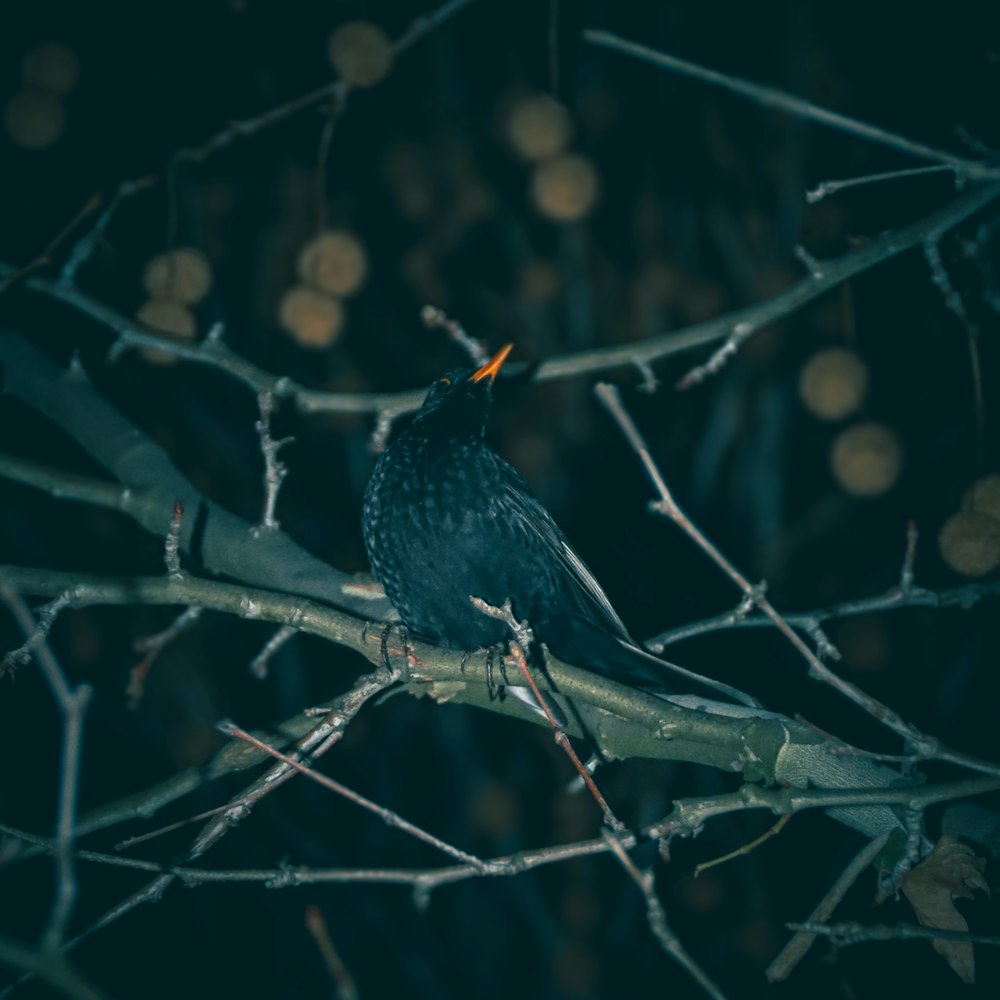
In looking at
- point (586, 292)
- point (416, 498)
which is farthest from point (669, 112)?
point (416, 498)

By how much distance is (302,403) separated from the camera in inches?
105

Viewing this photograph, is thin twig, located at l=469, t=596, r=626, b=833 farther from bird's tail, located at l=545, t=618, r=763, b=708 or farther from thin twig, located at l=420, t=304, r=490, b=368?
thin twig, located at l=420, t=304, r=490, b=368

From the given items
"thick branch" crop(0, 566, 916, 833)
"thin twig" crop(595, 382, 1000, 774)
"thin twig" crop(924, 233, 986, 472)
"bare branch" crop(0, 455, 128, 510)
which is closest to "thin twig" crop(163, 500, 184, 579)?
"thick branch" crop(0, 566, 916, 833)

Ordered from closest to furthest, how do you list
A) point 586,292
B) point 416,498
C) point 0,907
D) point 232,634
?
1. point 416,498
2. point 0,907
3. point 586,292
4. point 232,634

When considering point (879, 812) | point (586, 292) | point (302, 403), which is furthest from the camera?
point (586, 292)

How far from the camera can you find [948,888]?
176 centimetres

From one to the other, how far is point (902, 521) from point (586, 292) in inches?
94.2

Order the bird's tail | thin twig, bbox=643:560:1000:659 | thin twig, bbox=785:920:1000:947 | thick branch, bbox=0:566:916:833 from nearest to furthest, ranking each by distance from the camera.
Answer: thin twig, bbox=785:920:1000:947
thick branch, bbox=0:566:916:833
thin twig, bbox=643:560:1000:659
the bird's tail

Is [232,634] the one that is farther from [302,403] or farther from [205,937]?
[302,403]

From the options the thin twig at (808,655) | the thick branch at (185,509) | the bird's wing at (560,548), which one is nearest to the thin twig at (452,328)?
the bird's wing at (560,548)

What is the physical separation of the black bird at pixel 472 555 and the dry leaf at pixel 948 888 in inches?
38.9

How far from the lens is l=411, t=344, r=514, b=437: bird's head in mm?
3146

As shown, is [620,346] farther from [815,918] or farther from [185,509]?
[815,918]

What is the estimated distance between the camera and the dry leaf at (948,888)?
1.74 m
